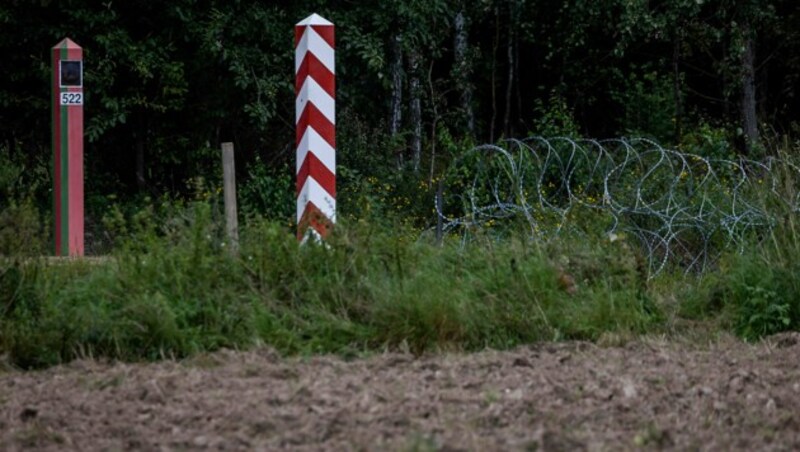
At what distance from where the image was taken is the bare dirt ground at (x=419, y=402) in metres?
5.55

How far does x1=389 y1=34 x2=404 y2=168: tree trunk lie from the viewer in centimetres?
1678

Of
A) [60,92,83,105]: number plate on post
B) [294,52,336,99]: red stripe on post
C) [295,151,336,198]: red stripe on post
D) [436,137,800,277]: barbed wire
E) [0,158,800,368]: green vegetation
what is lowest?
[0,158,800,368]: green vegetation

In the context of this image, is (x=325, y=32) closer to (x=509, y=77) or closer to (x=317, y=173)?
(x=317, y=173)

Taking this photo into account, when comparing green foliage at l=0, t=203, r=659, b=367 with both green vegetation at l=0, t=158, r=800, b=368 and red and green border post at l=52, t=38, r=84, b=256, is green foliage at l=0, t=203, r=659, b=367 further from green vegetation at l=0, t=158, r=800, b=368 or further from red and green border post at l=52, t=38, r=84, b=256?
red and green border post at l=52, t=38, r=84, b=256

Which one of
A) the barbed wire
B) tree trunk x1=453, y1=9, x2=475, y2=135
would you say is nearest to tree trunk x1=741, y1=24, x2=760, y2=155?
tree trunk x1=453, y1=9, x2=475, y2=135

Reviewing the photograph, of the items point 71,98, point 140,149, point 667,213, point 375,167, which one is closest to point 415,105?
point 375,167

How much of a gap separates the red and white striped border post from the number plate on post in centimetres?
223

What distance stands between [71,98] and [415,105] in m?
7.29

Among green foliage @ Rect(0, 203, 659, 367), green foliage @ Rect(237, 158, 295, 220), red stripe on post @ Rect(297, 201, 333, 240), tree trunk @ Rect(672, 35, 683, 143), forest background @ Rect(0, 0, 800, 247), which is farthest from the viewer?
tree trunk @ Rect(672, 35, 683, 143)

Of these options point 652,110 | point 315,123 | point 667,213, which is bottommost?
point 667,213

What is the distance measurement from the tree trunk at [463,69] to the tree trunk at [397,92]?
4.72ft

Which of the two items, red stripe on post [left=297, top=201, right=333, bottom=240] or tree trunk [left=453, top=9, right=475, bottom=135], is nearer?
red stripe on post [left=297, top=201, right=333, bottom=240]

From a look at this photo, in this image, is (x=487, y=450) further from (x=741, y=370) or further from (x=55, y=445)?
(x=741, y=370)

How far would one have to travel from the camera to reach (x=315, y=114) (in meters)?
10.1
